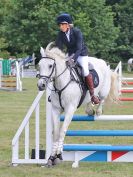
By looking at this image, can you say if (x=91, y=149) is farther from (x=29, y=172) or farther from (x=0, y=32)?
(x=0, y=32)

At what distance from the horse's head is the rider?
38 cm

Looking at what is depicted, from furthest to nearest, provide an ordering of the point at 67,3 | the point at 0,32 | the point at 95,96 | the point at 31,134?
the point at 0,32
the point at 67,3
the point at 31,134
the point at 95,96

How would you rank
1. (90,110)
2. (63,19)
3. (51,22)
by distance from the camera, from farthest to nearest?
(51,22) < (90,110) < (63,19)

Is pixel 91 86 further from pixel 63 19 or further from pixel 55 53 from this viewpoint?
pixel 63 19

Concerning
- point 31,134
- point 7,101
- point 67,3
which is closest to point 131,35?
point 67,3

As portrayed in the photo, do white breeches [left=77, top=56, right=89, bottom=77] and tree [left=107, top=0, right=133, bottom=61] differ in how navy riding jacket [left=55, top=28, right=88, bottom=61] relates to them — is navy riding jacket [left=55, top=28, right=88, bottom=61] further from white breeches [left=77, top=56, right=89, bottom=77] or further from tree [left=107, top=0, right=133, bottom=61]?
tree [left=107, top=0, right=133, bottom=61]

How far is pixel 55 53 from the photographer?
24.8 ft

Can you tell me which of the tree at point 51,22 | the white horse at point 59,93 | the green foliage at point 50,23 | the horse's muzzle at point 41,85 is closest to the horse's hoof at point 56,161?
the white horse at point 59,93

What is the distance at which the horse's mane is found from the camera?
748 centimetres

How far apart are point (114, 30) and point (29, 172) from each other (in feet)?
149

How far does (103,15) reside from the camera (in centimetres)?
5172

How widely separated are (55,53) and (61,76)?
324mm

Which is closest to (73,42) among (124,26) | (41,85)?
(41,85)

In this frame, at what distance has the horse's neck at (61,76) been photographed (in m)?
7.60
